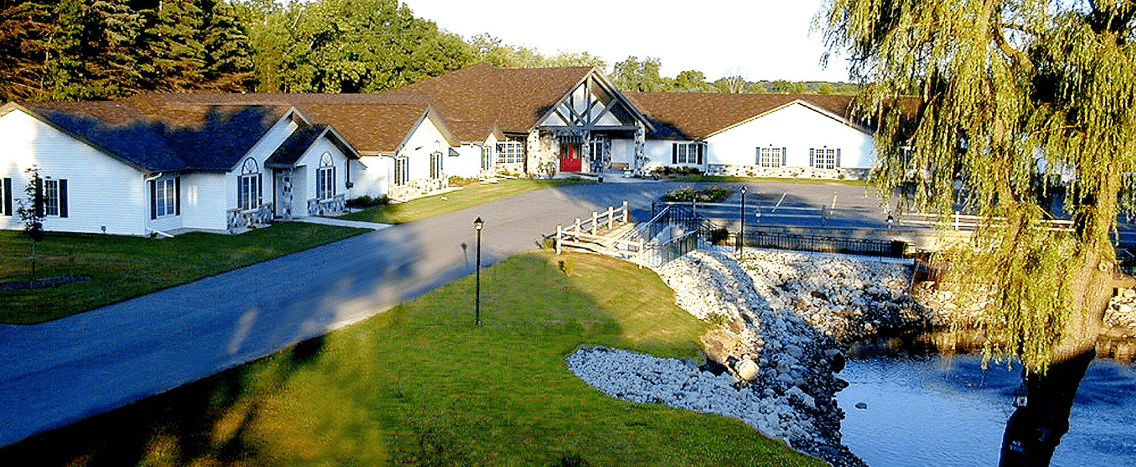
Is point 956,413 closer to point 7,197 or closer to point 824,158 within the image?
point 7,197

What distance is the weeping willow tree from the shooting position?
43.4ft

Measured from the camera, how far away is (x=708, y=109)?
64312 millimetres

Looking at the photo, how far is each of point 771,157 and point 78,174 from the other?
3990 cm

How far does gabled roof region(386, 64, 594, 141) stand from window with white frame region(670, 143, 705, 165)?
777 centimetres

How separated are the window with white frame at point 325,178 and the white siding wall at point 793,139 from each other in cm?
2830

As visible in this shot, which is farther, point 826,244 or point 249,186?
point 826,244

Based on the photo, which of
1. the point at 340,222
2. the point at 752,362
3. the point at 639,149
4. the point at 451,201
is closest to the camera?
the point at 752,362

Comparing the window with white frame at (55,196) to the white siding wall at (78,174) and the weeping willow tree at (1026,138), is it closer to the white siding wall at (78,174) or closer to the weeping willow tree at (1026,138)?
the white siding wall at (78,174)

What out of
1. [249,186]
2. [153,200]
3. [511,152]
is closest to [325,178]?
[249,186]

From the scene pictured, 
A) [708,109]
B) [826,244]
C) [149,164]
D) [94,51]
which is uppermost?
[94,51]

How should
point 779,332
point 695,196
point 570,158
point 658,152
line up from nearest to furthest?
point 779,332 → point 695,196 → point 570,158 → point 658,152

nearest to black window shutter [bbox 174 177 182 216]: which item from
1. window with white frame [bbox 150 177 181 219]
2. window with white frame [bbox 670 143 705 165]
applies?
window with white frame [bbox 150 177 181 219]

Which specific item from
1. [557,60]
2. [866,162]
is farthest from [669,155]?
[557,60]

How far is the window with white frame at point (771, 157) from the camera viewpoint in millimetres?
59719
